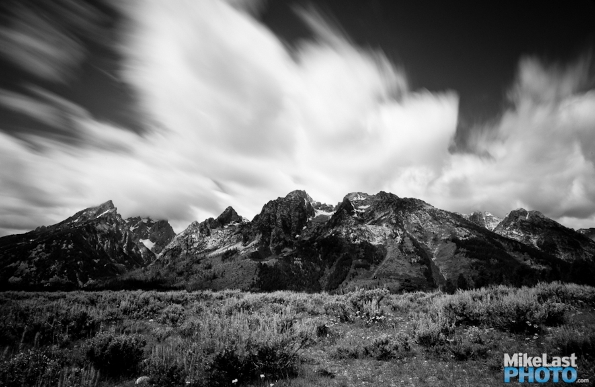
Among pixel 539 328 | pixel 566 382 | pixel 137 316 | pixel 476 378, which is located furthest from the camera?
pixel 137 316

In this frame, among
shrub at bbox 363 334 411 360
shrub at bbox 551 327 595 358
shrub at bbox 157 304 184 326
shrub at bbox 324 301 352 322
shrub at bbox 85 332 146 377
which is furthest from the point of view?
shrub at bbox 157 304 184 326

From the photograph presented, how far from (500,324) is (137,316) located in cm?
2023

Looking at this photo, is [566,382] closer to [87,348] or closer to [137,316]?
[87,348]

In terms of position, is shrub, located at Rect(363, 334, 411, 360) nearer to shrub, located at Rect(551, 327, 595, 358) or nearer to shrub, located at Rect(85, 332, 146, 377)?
shrub, located at Rect(551, 327, 595, 358)

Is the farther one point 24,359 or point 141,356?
point 141,356

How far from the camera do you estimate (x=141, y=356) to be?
397 inches

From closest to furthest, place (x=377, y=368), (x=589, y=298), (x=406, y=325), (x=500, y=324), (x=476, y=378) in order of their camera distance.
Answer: (x=476, y=378) → (x=377, y=368) → (x=500, y=324) → (x=589, y=298) → (x=406, y=325)

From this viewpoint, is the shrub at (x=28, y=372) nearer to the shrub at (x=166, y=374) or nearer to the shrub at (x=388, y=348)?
the shrub at (x=166, y=374)

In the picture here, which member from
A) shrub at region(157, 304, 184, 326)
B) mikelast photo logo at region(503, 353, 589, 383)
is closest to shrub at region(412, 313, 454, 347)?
mikelast photo logo at region(503, 353, 589, 383)

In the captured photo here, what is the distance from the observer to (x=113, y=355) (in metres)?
9.51

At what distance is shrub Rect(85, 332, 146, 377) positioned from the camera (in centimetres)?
930

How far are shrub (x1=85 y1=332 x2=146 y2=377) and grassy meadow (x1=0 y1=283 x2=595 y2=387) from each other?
33 millimetres

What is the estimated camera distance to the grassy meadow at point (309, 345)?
8.45 m

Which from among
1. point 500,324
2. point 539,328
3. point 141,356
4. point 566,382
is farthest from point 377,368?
point 141,356
